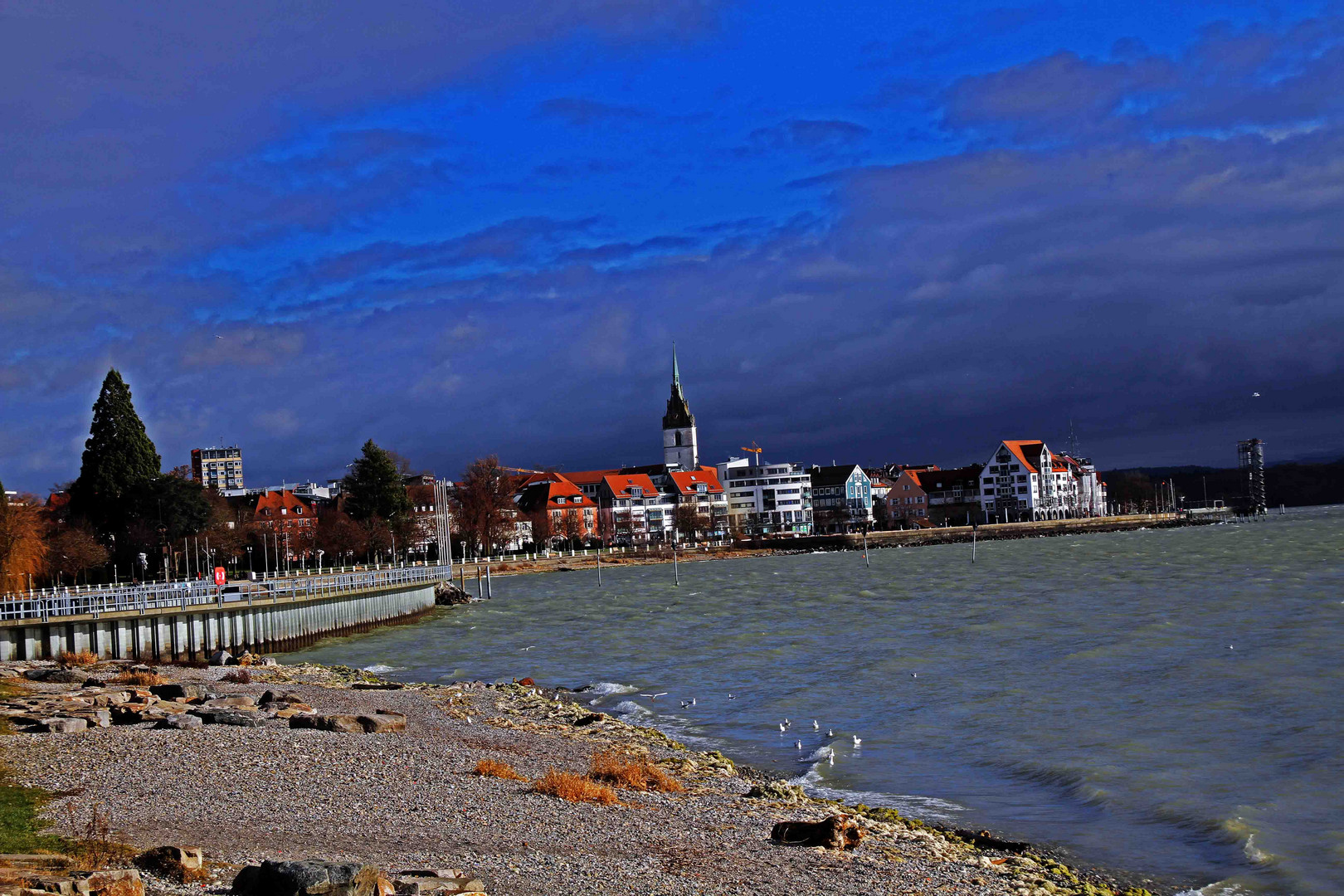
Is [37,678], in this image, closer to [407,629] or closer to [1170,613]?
[407,629]

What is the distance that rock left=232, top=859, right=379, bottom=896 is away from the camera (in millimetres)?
9203

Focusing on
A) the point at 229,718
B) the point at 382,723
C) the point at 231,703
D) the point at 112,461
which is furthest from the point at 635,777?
the point at 112,461

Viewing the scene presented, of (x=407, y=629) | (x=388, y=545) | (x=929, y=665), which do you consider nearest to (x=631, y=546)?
(x=388, y=545)

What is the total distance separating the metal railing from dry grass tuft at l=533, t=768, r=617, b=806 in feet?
107

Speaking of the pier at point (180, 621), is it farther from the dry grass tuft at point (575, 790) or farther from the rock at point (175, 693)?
the dry grass tuft at point (575, 790)

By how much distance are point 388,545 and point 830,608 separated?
6644 cm

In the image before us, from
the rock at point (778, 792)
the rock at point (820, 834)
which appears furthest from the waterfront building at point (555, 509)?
the rock at point (820, 834)

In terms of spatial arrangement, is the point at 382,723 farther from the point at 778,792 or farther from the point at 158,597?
the point at 158,597

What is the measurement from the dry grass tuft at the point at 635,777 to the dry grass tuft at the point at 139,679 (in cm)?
1503

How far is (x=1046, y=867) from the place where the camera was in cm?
1418

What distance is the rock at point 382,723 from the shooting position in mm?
21828

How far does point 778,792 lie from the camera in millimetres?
17922

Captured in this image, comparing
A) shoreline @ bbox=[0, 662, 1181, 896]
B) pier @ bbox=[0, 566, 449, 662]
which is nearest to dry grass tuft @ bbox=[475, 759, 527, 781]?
shoreline @ bbox=[0, 662, 1181, 896]

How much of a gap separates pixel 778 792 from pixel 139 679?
19531 mm
